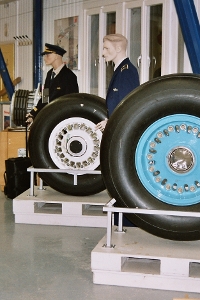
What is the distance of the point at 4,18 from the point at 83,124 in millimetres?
6827

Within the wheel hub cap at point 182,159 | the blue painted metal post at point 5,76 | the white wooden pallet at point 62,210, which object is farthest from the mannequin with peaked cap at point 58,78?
the blue painted metal post at point 5,76

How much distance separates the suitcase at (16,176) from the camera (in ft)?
19.8

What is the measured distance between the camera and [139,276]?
10.2 ft

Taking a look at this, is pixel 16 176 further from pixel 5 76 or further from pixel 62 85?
pixel 5 76

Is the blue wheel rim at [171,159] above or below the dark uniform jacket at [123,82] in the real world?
below

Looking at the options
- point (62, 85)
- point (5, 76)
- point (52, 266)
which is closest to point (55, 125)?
point (62, 85)

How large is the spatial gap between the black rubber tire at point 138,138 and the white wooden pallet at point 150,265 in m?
0.11

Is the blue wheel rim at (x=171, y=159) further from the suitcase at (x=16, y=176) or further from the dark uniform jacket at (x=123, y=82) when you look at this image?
the suitcase at (x=16, y=176)

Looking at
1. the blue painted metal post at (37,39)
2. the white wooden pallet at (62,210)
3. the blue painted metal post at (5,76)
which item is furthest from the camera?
the blue painted metal post at (5,76)

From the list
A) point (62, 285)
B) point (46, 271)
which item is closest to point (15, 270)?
point (46, 271)

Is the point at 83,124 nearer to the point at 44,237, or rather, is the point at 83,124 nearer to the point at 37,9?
the point at 44,237

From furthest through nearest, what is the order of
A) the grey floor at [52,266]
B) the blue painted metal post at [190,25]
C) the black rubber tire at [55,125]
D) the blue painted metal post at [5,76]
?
the blue painted metal post at [5,76]
the blue painted metal post at [190,25]
the black rubber tire at [55,125]
the grey floor at [52,266]

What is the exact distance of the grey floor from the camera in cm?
303

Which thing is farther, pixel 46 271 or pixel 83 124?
pixel 83 124
